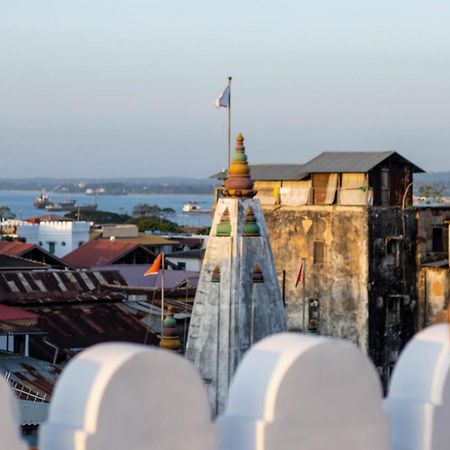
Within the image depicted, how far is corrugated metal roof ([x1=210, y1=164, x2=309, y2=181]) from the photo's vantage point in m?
38.2

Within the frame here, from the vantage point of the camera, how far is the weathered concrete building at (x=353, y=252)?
1379 inches

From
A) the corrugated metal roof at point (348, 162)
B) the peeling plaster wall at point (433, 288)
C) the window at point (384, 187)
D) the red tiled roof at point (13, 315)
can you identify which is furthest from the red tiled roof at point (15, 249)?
the peeling plaster wall at point (433, 288)

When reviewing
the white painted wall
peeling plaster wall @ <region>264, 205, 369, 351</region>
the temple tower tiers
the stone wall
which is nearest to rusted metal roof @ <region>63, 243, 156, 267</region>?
the white painted wall

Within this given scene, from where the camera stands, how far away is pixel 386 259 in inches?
1400

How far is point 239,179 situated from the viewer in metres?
21.1

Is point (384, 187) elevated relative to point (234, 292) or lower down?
elevated

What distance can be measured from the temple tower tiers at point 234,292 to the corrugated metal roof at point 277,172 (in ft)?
56.3

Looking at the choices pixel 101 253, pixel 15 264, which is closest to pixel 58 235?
pixel 101 253

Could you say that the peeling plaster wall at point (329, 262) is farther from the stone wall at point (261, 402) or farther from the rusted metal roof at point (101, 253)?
the rusted metal roof at point (101, 253)

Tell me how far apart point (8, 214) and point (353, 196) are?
454ft

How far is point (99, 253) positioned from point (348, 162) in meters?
41.8

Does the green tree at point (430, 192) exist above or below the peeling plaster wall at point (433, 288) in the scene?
above

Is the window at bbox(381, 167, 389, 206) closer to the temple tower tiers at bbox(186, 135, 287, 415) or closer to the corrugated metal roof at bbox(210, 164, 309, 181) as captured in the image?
the corrugated metal roof at bbox(210, 164, 309, 181)

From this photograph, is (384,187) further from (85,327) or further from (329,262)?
(85,327)
